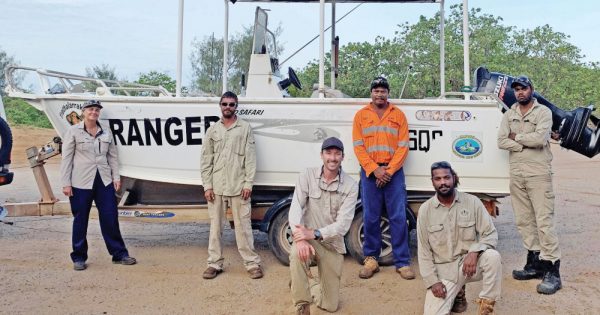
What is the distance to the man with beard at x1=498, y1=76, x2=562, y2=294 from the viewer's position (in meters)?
5.11

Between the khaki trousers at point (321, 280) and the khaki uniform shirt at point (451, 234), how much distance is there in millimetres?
649

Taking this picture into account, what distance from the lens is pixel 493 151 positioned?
571cm

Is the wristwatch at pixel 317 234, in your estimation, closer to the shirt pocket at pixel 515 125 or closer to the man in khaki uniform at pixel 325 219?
the man in khaki uniform at pixel 325 219

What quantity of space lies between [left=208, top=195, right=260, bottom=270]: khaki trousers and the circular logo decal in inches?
81.2

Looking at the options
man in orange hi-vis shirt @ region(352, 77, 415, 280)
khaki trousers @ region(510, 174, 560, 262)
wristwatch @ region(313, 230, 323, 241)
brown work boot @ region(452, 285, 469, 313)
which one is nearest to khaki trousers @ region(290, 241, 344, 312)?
wristwatch @ region(313, 230, 323, 241)

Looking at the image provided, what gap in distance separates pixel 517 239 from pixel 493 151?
208cm

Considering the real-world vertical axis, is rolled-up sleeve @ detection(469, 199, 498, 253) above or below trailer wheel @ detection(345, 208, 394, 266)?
above

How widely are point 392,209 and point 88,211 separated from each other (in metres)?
2.90

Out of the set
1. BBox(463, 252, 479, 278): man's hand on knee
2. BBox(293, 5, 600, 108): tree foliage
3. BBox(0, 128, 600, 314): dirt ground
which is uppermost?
BBox(293, 5, 600, 108): tree foliage

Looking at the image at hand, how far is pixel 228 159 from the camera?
5438mm

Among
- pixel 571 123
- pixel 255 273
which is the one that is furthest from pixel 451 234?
pixel 571 123

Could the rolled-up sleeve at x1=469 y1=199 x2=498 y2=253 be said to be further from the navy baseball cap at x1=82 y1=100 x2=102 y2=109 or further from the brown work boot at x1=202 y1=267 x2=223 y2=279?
the navy baseball cap at x1=82 y1=100 x2=102 y2=109

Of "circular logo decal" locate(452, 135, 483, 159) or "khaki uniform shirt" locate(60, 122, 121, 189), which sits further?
"circular logo decal" locate(452, 135, 483, 159)

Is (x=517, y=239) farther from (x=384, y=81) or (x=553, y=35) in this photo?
(x=553, y=35)
